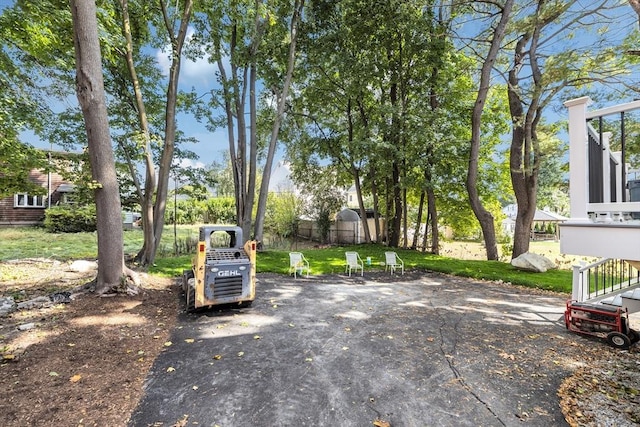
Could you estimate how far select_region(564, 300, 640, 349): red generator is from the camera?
4.64m

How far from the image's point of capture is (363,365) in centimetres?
391

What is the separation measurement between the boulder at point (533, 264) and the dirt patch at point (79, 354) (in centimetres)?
1022

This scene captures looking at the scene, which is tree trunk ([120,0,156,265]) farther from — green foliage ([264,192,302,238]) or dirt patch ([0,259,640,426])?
green foliage ([264,192,302,238])

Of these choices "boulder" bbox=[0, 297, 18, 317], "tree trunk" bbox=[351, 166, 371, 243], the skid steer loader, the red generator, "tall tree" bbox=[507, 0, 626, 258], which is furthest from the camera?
"tree trunk" bbox=[351, 166, 371, 243]

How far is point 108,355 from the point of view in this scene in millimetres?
3938

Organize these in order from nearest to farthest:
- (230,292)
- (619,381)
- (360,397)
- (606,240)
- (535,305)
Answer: (606,240) < (360,397) < (619,381) < (230,292) < (535,305)

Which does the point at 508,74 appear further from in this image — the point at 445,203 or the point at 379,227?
the point at 379,227

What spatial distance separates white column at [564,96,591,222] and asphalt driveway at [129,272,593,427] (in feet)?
6.87

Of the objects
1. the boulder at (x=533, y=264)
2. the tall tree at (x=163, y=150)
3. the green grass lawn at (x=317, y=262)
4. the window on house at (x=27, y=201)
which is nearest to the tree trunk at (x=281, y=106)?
the green grass lawn at (x=317, y=262)

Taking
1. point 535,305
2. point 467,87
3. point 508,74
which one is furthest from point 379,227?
point 535,305

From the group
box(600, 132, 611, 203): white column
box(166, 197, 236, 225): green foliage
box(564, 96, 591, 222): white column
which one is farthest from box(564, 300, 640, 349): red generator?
box(166, 197, 236, 225): green foliage

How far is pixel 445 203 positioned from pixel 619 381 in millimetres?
12748

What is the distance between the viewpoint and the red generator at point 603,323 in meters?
4.64

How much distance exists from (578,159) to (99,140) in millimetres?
7731
